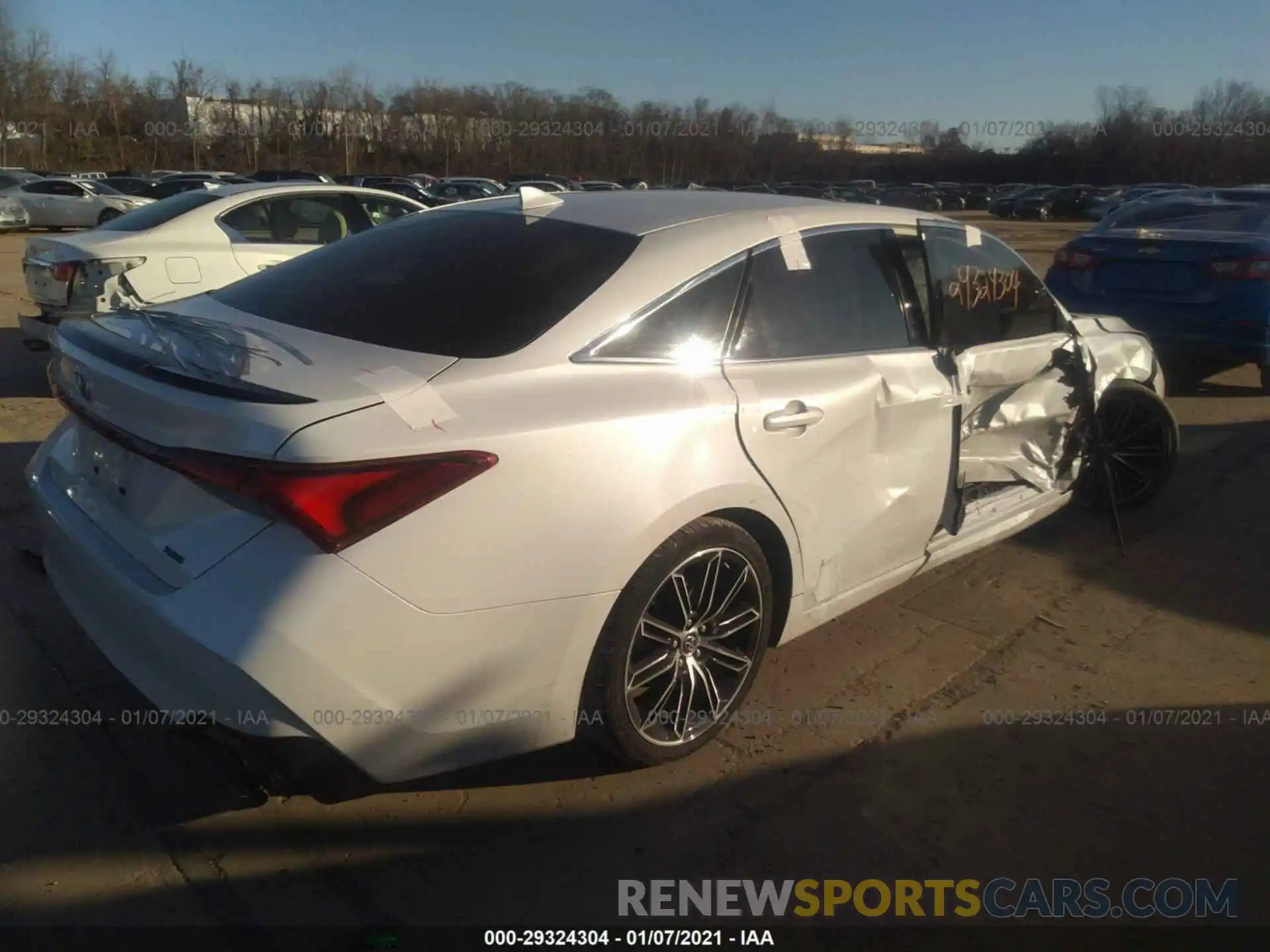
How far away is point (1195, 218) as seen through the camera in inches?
352

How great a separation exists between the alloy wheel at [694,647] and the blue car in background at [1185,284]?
19.8 feet

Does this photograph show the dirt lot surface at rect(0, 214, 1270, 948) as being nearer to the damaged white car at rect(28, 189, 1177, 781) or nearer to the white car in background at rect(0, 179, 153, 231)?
the damaged white car at rect(28, 189, 1177, 781)

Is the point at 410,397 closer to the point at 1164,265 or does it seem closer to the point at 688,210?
the point at 688,210

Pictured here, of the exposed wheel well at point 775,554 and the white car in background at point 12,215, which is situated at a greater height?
the white car in background at point 12,215

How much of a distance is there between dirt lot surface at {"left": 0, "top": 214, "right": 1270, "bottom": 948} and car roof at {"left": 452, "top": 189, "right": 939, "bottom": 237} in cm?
157

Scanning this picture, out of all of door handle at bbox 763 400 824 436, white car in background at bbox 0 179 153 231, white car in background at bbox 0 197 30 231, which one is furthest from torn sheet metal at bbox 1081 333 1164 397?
white car in background at bbox 0 197 30 231

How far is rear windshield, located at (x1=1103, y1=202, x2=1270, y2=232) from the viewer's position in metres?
8.48

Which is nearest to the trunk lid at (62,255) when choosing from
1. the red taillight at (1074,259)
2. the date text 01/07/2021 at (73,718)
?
the date text 01/07/2021 at (73,718)

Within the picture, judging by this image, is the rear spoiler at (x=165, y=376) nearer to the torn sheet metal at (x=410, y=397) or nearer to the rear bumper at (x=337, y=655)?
the torn sheet metal at (x=410, y=397)

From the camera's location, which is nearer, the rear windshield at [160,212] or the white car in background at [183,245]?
the white car in background at [183,245]

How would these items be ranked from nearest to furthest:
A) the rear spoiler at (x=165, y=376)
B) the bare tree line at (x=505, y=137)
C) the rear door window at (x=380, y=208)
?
the rear spoiler at (x=165, y=376) < the rear door window at (x=380, y=208) < the bare tree line at (x=505, y=137)

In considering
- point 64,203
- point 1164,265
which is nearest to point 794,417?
point 1164,265

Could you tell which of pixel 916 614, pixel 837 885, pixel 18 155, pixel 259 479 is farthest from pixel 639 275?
pixel 18 155

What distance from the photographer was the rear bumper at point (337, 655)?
2078 millimetres
